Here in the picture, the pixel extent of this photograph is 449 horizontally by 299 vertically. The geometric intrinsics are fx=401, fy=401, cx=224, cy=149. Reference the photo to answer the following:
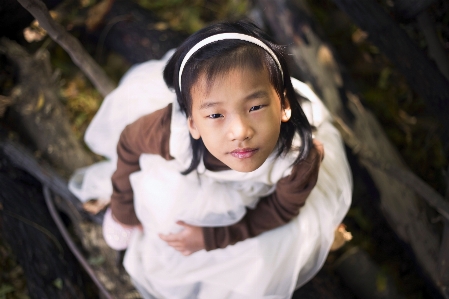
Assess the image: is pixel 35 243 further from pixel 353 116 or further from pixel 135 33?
pixel 353 116

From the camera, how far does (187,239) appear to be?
1.62 meters

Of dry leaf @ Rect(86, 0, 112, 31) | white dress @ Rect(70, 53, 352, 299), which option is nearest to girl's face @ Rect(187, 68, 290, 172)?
white dress @ Rect(70, 53, 352, 299)

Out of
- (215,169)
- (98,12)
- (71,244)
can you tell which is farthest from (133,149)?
(98,12)

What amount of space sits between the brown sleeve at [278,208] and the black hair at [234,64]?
2.9 inches

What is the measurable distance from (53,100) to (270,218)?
142 cm

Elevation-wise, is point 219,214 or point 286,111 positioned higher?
point 286,111

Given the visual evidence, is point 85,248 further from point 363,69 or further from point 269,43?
point 363,69

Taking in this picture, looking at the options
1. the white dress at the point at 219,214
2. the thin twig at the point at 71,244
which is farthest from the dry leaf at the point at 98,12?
the thin twig at the point at 71,244

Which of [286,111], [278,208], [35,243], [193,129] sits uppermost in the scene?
[193,129]

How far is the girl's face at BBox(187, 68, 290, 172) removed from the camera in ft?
3.57

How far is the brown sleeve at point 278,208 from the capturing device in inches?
55.1

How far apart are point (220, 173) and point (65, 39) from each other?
931mm

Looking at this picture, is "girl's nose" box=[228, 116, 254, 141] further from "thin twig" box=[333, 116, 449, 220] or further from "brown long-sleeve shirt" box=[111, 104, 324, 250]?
"thin twig" box=[333, 116, 449, 220]

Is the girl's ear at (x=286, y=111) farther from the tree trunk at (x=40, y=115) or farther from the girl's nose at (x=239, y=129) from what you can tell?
the tree trunk at (x=40, y=115)
